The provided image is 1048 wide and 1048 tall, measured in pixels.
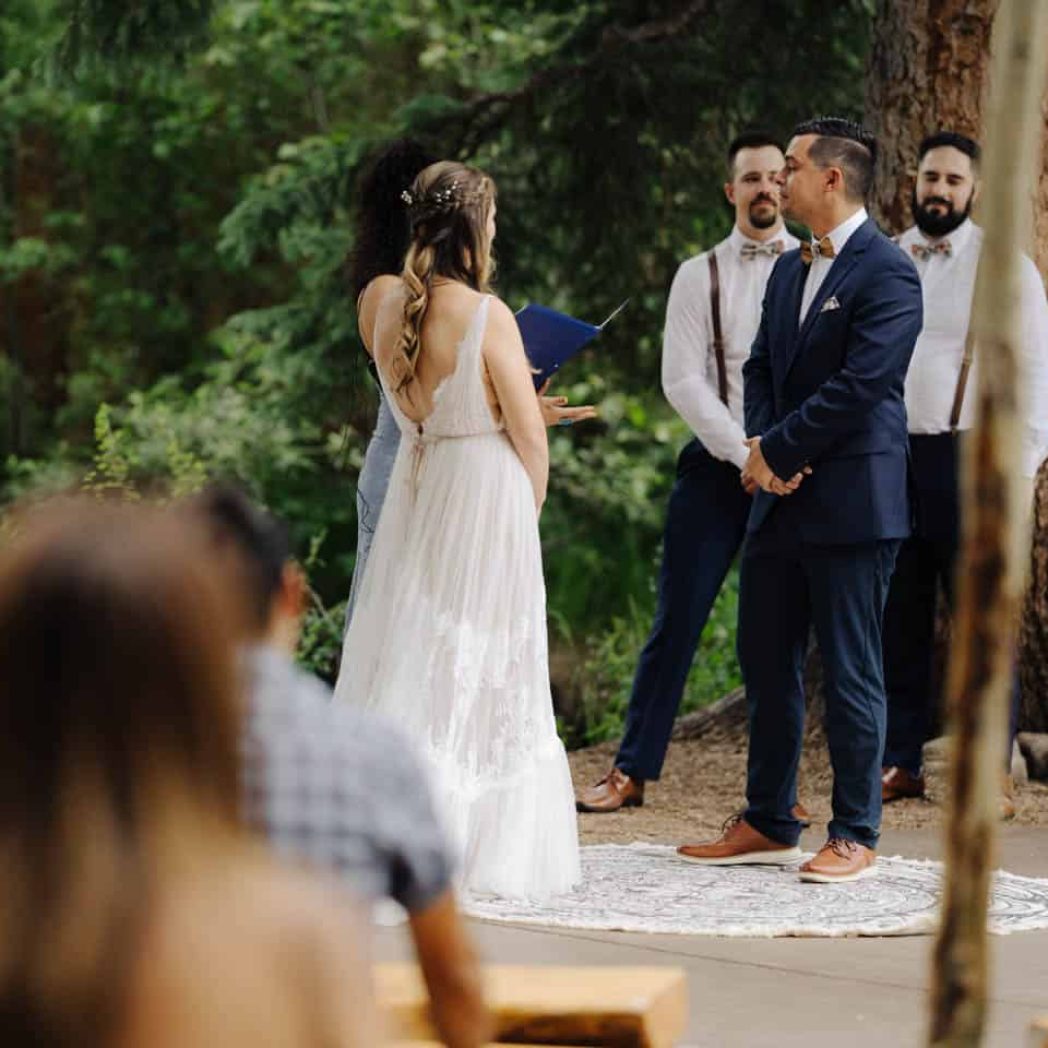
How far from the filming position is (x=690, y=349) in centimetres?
784

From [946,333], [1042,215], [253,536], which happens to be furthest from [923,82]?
[253,536]

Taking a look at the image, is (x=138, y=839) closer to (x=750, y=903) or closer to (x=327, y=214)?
(x=750, y=903)

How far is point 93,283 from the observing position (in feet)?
74.8

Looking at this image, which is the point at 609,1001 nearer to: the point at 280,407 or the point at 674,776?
the point at 674,776

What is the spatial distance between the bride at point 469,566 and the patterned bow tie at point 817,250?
97 cm

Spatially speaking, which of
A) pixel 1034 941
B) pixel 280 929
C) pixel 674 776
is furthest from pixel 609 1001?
pixel 674 776

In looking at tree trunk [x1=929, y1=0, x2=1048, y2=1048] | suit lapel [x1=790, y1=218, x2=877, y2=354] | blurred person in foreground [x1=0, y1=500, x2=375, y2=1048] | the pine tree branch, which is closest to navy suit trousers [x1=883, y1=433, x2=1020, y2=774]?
suit lapel [x1=790, y1=218, x2=877, y2=354]

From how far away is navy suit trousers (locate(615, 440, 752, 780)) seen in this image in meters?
7.80

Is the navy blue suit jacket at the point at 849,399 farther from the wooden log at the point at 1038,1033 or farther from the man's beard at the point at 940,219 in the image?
the wooden log at the point at 1038,1033

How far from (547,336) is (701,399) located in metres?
1.24

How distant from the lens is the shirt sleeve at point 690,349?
305 inches

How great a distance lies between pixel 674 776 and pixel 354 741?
6.73 meters

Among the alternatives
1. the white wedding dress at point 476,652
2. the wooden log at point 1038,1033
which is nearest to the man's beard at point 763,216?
the white wedding dress at point 476,652

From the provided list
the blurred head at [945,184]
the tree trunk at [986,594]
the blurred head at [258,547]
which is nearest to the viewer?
the blurred head at [258,547]
